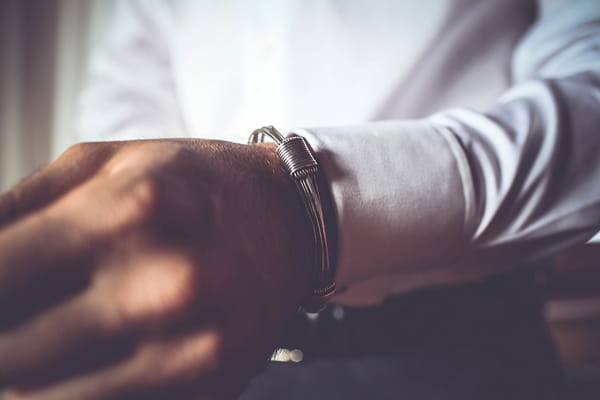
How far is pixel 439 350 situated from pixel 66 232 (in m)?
0.59

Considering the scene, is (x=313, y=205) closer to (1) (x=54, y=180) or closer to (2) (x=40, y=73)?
(1) (x=54, y=180)

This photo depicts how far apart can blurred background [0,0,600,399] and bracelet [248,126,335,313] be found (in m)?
1.54

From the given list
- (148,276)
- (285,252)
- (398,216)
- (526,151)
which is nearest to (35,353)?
(148,276)

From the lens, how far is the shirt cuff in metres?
0.33

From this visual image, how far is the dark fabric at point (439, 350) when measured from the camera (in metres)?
0.54

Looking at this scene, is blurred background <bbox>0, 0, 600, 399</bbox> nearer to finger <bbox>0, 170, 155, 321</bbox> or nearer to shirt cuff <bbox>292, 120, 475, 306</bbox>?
shirt cuff <bbox>292, 120, 475, 306</bbox>

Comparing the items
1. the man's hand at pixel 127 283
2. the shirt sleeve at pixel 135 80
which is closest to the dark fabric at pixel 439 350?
the man's hand at pixel 127 283

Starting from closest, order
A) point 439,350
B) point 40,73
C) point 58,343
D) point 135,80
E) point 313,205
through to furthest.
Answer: point 58,343 → point 313,205 → point 439,350 → point 135,80 → point 40,73

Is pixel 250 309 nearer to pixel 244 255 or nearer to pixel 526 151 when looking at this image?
pixel 244 255

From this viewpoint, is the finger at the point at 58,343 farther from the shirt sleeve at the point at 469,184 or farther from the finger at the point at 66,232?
the shirt sleeve at the point at 469,184

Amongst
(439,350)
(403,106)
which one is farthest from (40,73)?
(439,350)

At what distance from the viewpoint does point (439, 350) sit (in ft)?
1.84

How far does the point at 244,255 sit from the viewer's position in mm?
235

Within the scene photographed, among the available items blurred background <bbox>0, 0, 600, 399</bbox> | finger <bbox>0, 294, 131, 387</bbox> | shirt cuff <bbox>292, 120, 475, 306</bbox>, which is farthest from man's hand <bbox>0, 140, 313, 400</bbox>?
blurred background <bbox>0, 0, 600, 399</bbox>
